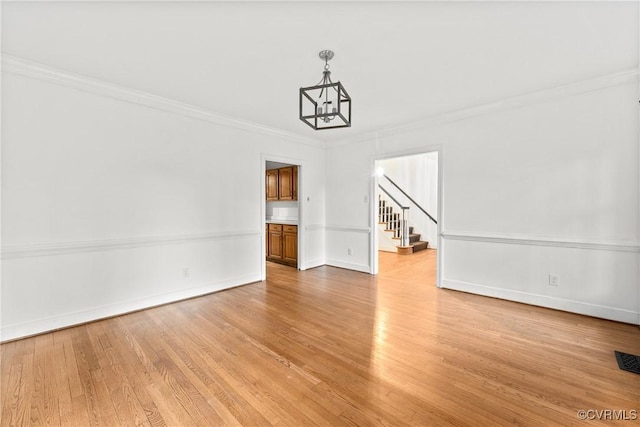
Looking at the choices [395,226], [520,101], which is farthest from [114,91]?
[395,226]

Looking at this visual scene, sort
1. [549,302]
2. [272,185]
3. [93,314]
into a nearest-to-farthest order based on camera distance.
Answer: [93,314], [549,302], [272,185]

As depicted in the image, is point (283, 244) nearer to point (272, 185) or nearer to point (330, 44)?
point (272, 185)

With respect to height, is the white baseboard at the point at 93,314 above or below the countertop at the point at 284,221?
below

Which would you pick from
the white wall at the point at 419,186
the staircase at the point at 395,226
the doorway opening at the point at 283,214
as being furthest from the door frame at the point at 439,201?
the white wall at the point at 419,186

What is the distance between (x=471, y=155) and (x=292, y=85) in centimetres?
270

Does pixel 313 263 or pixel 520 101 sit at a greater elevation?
pixel 520 101

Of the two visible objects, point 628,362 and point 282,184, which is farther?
point 282,184

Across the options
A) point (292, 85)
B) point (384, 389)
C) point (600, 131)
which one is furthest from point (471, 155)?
point (384, 389)

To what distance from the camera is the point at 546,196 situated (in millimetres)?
3453

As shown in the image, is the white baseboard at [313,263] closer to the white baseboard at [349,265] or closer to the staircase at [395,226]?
the white baseboard at [349,265]

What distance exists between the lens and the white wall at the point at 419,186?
28.0 feet

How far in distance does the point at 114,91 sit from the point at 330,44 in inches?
101

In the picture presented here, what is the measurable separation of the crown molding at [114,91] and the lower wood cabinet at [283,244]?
2098 millimetres

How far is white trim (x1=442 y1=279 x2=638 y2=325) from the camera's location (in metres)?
3.04
